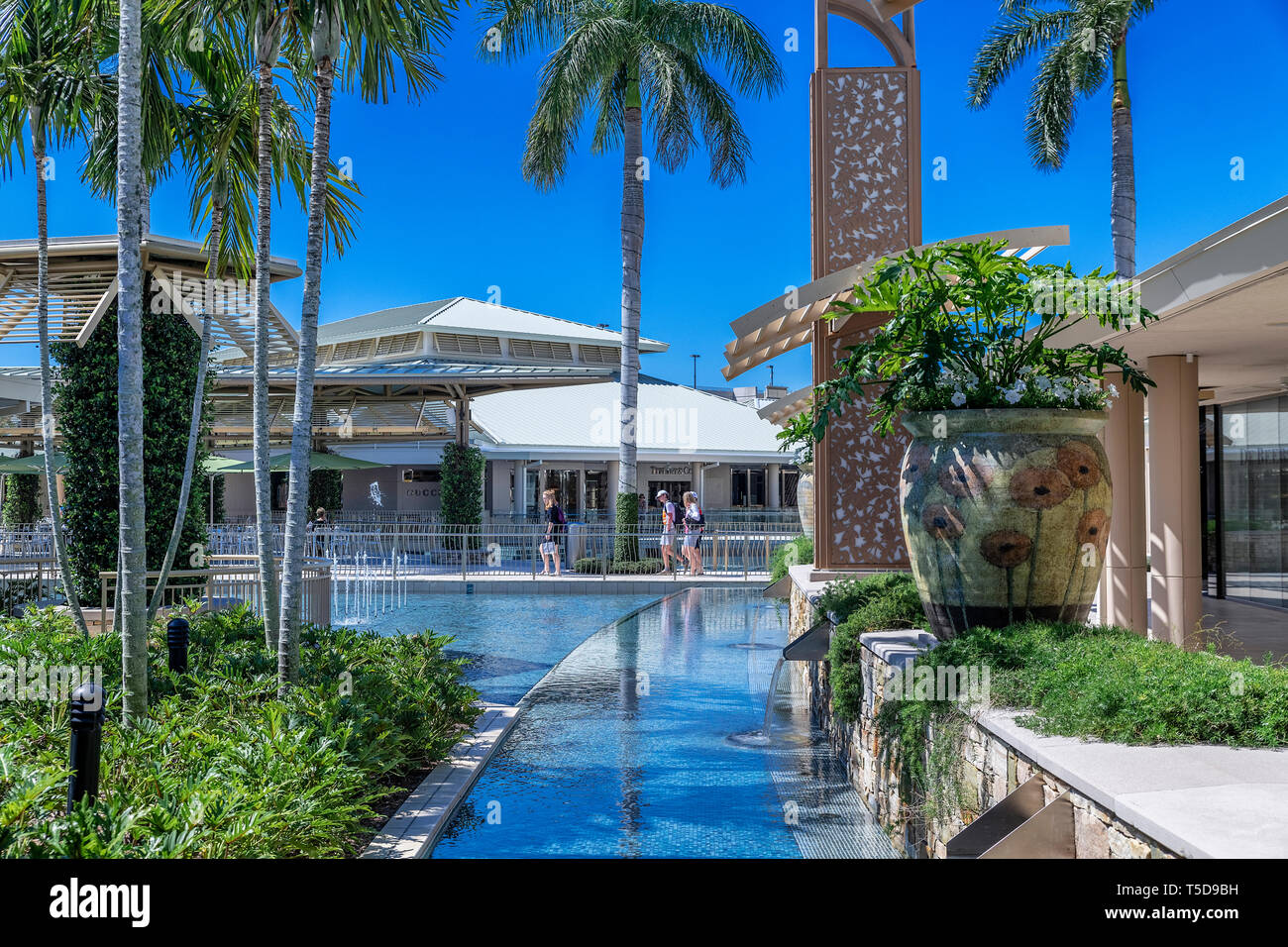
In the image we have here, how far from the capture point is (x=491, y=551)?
839 inches

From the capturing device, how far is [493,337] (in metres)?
29.3

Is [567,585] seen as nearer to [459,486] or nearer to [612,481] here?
[459,486]

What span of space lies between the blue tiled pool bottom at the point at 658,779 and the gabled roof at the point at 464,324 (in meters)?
16.9

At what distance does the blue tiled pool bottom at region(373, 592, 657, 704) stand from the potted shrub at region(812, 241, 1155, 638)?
4757 mm

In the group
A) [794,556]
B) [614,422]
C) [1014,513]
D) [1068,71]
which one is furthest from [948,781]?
[614,422]

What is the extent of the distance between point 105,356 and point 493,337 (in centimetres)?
1841

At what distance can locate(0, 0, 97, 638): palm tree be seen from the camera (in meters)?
7.81

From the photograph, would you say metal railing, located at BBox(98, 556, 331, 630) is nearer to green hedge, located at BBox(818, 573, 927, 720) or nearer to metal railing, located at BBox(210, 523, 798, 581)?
green hedge, located at BBox(818, 573, 927, 720)

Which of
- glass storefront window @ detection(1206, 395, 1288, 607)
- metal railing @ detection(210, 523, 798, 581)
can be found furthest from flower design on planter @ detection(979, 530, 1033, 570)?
metal railing @ detection(210, 523, 798, 581)

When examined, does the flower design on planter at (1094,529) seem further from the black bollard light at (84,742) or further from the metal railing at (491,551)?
the metal railing at (491,551)

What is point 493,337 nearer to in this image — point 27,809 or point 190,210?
point 190,210

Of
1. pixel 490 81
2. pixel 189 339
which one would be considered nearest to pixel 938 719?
pixel 189 339

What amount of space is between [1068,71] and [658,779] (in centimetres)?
1974

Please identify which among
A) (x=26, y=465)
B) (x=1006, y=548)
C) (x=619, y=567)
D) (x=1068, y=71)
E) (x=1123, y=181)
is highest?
(x=1068, y=71)
